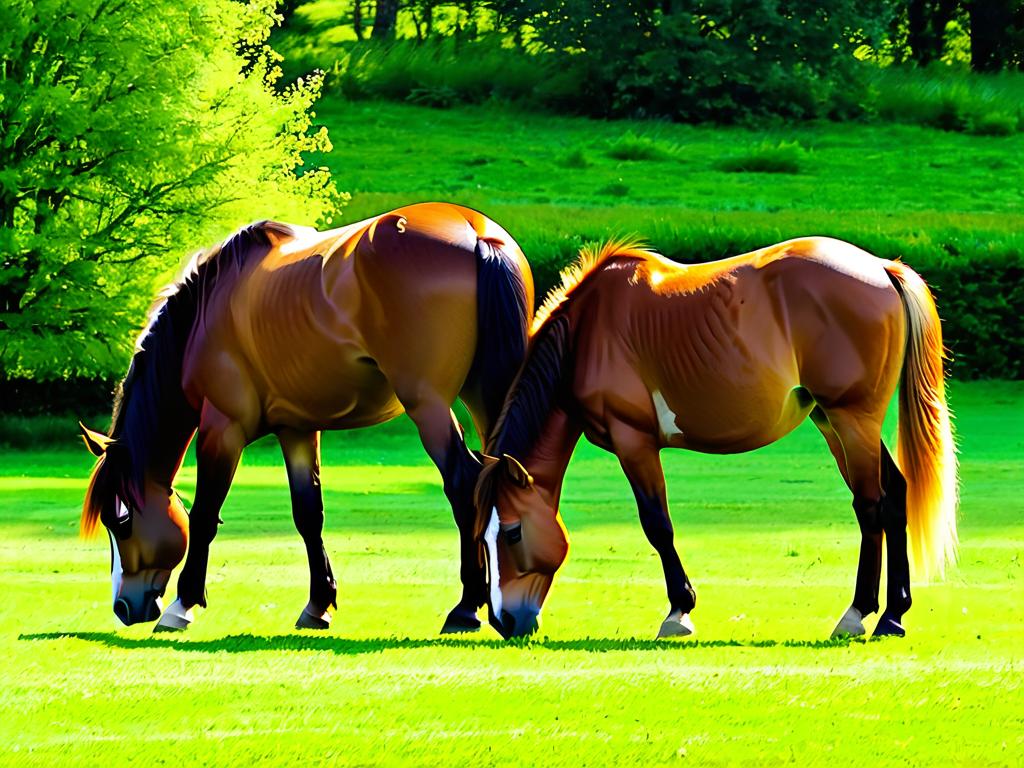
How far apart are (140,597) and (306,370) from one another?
5.44 feet

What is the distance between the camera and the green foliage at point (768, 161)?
42.9 metres

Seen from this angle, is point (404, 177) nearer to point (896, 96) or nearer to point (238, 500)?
point (896, 96)

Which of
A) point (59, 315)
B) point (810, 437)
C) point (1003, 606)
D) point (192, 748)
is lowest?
point (810, 437)

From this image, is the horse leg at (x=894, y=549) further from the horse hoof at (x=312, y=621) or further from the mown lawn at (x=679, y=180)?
the mown lawn at (x=679, y=180)

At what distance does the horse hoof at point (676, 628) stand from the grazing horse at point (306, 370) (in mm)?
1072

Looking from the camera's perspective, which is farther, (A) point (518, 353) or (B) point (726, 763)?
(A) point (518, 353)

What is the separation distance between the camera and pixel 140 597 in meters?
9.95

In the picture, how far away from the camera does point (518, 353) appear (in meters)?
9.59

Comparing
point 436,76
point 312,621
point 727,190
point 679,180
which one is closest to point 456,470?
point 312,621

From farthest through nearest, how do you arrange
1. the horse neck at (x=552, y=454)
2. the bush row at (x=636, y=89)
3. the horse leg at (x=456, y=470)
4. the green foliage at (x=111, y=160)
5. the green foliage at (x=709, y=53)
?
the bush row at (x=636, y=89), the green foliage at (x=709, y=53), the green foliage at (x=111, y=160), the horse leg at (x=456, y=470), the horse neck at (x=552, y=454)

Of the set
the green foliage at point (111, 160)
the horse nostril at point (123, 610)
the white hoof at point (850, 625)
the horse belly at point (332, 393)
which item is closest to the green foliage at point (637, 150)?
the green foliage at point (111, 160)

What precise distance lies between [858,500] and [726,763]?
3039mm

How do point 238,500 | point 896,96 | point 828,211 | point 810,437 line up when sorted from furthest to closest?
point 896,96, point 828,211, point 810,437, point 238,500

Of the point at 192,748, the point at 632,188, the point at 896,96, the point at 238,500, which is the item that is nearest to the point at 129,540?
the point at 192,748
